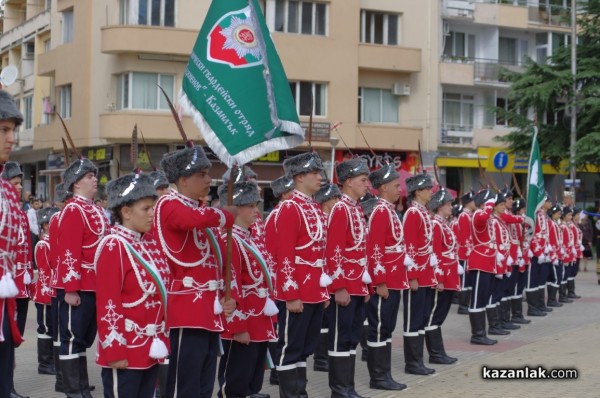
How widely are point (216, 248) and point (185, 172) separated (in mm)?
601

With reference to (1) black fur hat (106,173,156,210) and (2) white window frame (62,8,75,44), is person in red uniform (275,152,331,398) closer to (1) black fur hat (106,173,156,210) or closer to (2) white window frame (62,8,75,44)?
(1) black fur hat (106,173,156,210)

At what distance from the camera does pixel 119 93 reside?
36.3 m

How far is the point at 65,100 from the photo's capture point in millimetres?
40031

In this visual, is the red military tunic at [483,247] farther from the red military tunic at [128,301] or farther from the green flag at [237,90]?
the red military tunic at [128,301]

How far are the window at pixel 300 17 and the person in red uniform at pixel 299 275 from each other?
1121 inches

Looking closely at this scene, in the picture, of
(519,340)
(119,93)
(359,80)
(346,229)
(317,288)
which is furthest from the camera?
(359,80)

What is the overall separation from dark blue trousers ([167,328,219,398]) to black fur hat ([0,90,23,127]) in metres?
2.14

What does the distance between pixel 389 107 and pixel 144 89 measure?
390 inches

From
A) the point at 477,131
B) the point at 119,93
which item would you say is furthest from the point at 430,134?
the point at 119,93

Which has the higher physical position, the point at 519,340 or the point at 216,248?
the point at 216,248

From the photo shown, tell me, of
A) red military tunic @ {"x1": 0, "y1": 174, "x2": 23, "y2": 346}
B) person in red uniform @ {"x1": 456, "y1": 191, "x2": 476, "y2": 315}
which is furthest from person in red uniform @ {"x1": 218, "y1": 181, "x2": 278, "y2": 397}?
person in red uniform @ {"x1": 456, "y1": 191, "x2": 476, "y2": 315}

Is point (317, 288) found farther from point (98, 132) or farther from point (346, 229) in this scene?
point (98, 132)

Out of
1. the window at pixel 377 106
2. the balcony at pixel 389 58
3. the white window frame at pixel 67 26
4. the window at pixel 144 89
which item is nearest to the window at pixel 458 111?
the window at pixel 377 106

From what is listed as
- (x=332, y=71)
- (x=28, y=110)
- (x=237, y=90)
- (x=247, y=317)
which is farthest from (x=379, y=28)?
(x=237, y=90)
